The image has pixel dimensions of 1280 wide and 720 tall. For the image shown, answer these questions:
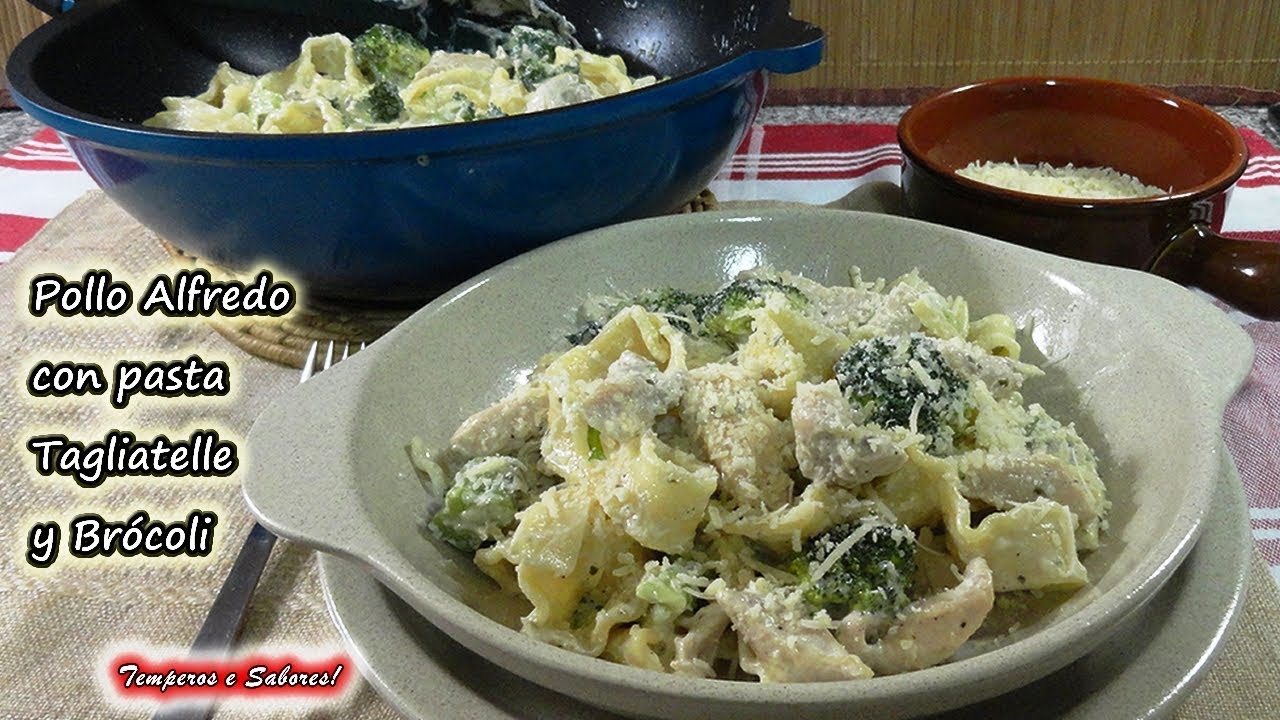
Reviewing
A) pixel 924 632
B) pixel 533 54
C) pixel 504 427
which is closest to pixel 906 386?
pixel 924 632

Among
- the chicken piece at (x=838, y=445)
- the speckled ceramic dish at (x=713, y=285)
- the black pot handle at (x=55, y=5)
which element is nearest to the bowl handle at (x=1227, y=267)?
the speckled ceramic dish at (x=713, y=285)

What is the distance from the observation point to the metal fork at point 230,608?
111cm

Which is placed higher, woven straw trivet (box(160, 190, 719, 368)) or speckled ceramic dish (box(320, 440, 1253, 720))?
speckled ceramic dish (box(320, 440, 1253, 720))

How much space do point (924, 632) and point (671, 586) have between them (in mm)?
235

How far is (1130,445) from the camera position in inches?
48.6

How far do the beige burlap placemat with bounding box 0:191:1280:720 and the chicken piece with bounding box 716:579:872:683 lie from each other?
0.39 m

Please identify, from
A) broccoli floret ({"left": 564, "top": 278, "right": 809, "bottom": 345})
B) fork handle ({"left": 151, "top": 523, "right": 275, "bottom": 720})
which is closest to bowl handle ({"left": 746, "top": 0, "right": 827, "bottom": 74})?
broccoli floret ({"left": 564, "top": 278, "right": 809, "bottom": 345})

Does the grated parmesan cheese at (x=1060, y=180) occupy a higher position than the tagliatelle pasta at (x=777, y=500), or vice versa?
the tagliatelle pasta at (x=777, y=500)

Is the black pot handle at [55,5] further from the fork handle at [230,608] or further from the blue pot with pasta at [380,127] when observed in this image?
the fork handle at [230,608]

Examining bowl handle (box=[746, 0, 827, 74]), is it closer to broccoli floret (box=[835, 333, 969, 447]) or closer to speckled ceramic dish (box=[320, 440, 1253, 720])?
broccoli floret (box=[835, 333, 969, 447])

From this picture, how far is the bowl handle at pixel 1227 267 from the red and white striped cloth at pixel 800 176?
0.19 meters

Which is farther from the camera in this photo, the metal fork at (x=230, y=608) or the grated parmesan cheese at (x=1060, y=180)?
the grated parmesan cheese at (x=1060, y=180)

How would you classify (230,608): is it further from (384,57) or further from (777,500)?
(384,57)

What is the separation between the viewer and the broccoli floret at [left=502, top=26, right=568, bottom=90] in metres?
2.00
